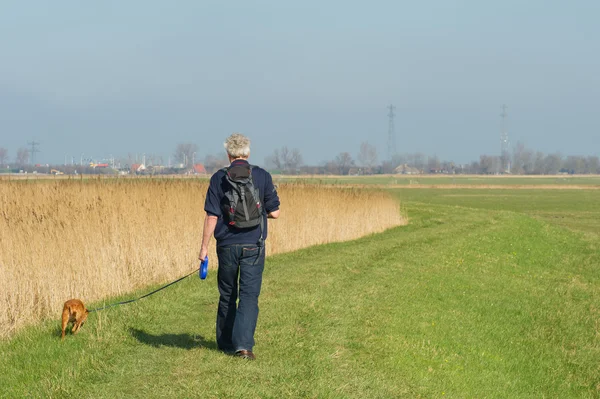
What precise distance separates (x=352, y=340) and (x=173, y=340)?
7.80ft

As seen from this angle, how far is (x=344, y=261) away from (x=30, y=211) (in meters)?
7.62

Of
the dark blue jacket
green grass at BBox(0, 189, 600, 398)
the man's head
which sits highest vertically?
the man's head

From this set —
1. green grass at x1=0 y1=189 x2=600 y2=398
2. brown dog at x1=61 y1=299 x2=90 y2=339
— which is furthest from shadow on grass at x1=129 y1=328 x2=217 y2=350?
brown dog at x1=61 y1=299 x2=90 y2=339

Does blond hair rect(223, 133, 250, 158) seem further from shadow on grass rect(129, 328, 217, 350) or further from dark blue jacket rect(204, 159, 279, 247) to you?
shadow on grass rect(129, 328, 217, 350)

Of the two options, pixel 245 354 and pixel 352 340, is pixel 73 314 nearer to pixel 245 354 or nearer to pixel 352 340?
pixel 245 354

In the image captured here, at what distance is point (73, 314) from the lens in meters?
9.39

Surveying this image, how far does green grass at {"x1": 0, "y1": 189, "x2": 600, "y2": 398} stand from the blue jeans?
0.34 m

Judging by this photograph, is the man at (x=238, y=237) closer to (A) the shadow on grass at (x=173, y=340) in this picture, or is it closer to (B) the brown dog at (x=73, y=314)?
(A) the shadow on grass at (x=173, y=340)

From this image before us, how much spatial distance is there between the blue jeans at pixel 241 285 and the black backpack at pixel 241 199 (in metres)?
0.31

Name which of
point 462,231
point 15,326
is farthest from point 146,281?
point 462,231

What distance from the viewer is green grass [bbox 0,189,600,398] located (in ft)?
25.5

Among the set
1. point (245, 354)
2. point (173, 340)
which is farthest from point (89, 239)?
point (245, 354)

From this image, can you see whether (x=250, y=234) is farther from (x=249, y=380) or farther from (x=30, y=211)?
(x=30, y=211)

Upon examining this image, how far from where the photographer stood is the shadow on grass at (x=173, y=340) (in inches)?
356
